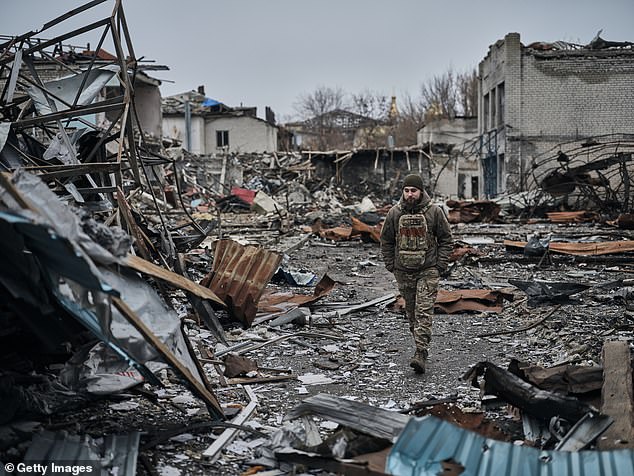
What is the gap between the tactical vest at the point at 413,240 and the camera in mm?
6230

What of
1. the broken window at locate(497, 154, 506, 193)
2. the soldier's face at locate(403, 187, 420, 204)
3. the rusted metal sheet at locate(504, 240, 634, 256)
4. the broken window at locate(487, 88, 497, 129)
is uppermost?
the broken window at locate(487, 88, 497, 129)

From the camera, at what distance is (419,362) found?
6.17 metres

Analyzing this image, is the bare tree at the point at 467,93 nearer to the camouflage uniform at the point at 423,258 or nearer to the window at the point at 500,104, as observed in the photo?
the window at the point at 500,104

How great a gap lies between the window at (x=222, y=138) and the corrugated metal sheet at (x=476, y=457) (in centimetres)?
4468

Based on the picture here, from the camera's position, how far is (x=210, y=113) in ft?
152

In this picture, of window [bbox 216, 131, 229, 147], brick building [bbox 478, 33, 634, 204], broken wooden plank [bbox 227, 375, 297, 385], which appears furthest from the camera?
window [bbox 216, 131, 229, 147]

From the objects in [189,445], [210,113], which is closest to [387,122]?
[210,113]

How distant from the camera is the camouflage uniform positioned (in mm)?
6238

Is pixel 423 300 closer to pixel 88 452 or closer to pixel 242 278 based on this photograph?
pixel 242 278

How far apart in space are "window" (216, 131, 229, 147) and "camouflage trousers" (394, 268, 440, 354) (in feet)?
137

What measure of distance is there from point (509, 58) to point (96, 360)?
28.1 metres

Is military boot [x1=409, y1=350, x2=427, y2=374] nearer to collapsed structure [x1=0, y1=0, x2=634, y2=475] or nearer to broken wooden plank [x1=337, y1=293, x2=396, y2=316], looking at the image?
collapsed structure [x1=0, y1=0, x2=634, y2=475]

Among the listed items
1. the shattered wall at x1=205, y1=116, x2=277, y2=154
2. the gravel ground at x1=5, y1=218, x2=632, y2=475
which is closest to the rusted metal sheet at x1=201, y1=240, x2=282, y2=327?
the gravel ground at x1=5, y1=218, x2=632, y2=475

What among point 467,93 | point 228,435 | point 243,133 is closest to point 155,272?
point 228,435
